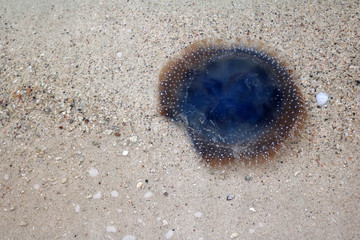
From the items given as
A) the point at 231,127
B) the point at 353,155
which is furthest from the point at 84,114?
the point at 353,155

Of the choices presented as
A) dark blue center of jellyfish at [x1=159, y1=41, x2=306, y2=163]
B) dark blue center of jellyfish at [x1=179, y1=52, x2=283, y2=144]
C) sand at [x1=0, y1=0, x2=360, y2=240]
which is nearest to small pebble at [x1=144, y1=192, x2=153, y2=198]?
sand at [x1=0, y1=0, x2=360, y2=240]

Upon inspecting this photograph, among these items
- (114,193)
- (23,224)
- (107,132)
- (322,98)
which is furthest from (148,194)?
(322,98)

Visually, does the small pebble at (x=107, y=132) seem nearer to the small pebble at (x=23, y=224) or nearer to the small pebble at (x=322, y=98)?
the small pebble at (x=23, y=224)

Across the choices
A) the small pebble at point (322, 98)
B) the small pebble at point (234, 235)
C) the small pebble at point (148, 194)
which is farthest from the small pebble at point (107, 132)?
the small pebble at point (322, 98)

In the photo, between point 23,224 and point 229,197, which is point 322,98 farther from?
point 23,224

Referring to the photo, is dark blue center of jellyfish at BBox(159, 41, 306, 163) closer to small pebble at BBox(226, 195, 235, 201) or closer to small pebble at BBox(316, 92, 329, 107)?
small pebble at BBox(316, 92, 329, 107)

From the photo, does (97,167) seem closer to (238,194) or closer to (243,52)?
(238,194)
